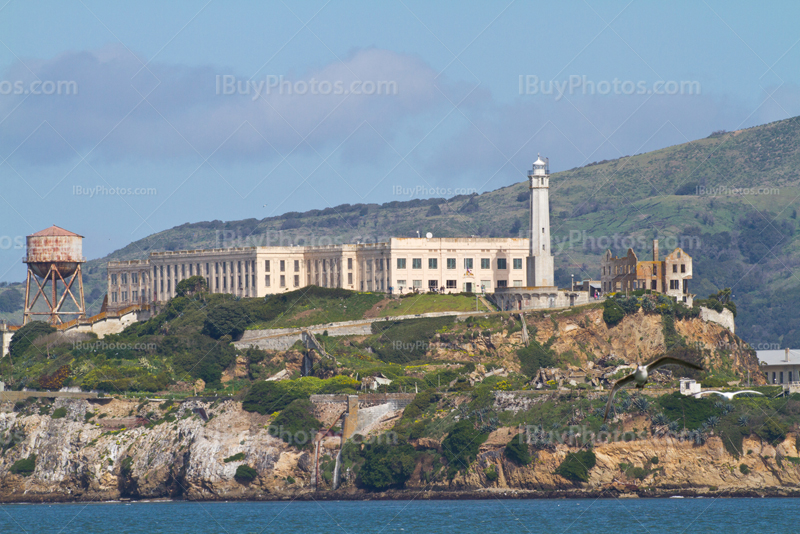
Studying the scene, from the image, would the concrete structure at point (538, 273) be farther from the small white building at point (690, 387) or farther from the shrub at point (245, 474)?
the shrub at point (245, 474)

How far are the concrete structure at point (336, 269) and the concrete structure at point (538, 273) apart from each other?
4.02m

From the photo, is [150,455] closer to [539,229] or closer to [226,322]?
[226,322]

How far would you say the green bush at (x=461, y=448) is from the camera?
11231cm

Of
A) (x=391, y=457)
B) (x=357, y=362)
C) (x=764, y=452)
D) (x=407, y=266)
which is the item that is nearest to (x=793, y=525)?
(x=764, y=452)

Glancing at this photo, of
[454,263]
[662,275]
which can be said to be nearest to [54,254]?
[454,263]

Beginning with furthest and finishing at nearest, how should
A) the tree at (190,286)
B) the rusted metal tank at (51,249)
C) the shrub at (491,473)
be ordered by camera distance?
the tree at (190,286) → the rusted metal tank at (51,249) → the shrub at (491,473)

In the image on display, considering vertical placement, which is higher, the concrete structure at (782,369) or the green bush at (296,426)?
the concrete structure at (782,369)

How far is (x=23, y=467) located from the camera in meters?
125

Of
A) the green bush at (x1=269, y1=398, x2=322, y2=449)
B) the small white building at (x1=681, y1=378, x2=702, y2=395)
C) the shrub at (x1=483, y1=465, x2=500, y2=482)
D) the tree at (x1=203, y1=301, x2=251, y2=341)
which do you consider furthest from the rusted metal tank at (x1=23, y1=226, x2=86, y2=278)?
the small white building at (x1=681, y1=378, x2=702, y2=395)

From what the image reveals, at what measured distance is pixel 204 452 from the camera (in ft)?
394

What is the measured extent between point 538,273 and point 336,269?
26.0m

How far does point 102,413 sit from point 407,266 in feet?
128

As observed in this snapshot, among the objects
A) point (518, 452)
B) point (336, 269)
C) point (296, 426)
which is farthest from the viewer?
point (336, 269)

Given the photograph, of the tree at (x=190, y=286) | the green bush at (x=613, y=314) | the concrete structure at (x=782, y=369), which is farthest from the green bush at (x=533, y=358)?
the tree at (x=190, y=286)
